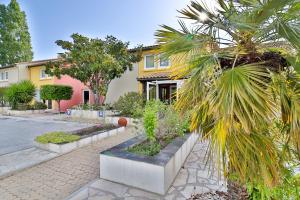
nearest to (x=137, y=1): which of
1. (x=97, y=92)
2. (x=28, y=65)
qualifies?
(x=97, y=92)

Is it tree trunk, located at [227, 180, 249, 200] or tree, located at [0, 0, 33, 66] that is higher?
tree, located at [0, 0, 33, 66]

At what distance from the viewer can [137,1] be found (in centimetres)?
1469

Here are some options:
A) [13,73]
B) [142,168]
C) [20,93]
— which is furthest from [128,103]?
[13,73]

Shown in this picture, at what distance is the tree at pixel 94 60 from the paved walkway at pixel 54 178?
411 inches

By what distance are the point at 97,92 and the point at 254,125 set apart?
17897 millimetres

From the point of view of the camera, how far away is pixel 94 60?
17.3 m

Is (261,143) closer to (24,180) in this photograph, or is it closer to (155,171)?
(155,171)

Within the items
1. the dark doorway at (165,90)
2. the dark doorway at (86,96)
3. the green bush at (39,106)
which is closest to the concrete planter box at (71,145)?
the dark doorway at (165,90)

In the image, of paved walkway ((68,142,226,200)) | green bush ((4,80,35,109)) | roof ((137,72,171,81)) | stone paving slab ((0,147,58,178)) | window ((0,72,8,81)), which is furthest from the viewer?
window ((0,72,8,81))

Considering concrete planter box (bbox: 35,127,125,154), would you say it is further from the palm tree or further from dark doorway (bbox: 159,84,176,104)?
dark doorway (bbox: 159,84,176,104)

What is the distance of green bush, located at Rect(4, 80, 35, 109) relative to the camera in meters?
24.7

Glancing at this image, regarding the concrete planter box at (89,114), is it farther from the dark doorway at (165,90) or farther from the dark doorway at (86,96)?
the dark doorway at (165,90)

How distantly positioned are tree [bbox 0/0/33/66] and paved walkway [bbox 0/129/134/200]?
138 ft

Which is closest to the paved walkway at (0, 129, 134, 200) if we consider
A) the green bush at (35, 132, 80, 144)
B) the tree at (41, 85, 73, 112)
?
the green bush at (35, 132, 80, 144)
